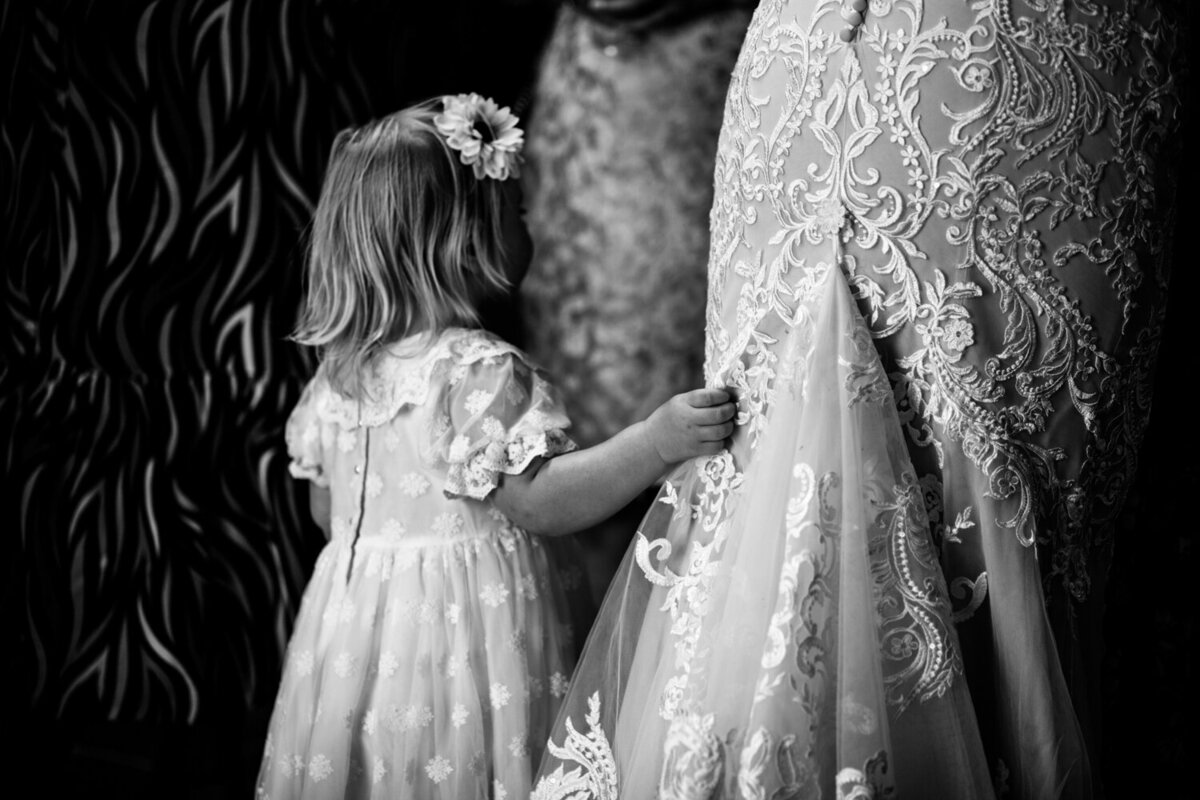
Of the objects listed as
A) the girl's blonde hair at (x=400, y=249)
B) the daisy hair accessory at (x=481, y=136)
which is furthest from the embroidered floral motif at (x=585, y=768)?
the daisy hair accessory at (x=481, y=136)

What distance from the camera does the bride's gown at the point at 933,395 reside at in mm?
854

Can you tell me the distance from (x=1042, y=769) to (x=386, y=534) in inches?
34.8

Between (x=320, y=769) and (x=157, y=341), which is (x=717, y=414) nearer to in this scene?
(x=320, y=769)

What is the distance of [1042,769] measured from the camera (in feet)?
2.86

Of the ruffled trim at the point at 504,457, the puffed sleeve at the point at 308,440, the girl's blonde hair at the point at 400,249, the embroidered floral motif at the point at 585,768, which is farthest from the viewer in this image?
the puffed sleeve at the point at 308,440

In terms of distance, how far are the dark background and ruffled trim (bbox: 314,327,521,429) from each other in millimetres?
700

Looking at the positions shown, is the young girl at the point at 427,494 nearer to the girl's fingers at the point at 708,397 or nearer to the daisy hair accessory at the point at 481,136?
the daisy hair accessory at the point at 481,136

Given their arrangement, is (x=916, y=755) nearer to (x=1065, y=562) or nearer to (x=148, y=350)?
(x=1065, y=562)

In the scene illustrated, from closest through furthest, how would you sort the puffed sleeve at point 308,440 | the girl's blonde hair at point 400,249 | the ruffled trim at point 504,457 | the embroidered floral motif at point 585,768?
1. the embroidered floral motif at point 585,768
2. the ruffled trim at point 504,457
3. the girl's blonde hair at point 400,249
4. the puffed sleeve at point 308,440

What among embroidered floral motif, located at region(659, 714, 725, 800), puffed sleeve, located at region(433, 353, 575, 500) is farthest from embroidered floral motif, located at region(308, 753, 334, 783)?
embroidered floral motif, located at region(659, 714, 725, 800)

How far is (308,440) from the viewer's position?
155 centimetres

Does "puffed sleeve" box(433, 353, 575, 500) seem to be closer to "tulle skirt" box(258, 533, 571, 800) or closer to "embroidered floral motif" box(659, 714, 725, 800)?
"tulle skirt" box(258, 533, 571, 800)

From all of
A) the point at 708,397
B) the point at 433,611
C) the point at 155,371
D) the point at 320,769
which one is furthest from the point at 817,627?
the point at 155,371

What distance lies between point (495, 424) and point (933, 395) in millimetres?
593
